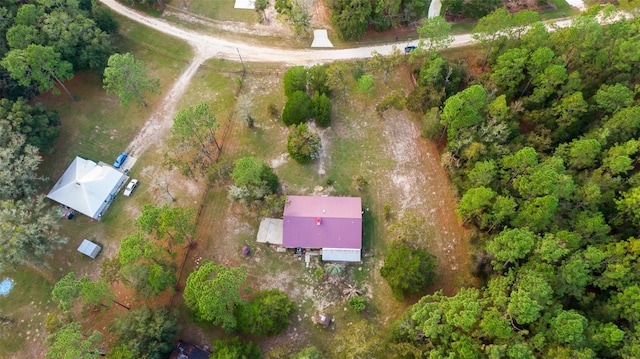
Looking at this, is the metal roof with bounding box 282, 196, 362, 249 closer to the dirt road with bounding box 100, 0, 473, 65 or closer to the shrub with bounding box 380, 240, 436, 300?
the shrub with bounding box 380, 240, 436, 300

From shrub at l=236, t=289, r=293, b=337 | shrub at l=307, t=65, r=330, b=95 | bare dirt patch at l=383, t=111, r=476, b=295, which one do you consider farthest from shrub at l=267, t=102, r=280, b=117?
shrub at l=236, t=289, r=293, b=337

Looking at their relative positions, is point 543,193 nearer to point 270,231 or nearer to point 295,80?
point 270,231

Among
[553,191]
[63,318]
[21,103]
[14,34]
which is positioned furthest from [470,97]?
[14,34]

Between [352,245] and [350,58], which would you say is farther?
[350,58]

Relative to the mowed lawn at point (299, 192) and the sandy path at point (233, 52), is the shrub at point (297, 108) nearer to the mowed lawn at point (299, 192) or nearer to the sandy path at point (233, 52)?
the mowed lawn at point (299, 192)

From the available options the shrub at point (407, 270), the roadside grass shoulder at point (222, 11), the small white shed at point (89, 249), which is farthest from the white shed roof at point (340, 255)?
the roadside grass shoulder at point (222, 11)

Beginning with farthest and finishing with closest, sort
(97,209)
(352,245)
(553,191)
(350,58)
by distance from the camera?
(350,58) → (97,209) → (352,245) → (553,191)

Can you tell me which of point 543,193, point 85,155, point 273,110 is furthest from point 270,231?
point 543,193

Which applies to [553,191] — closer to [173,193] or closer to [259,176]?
[259,176]
